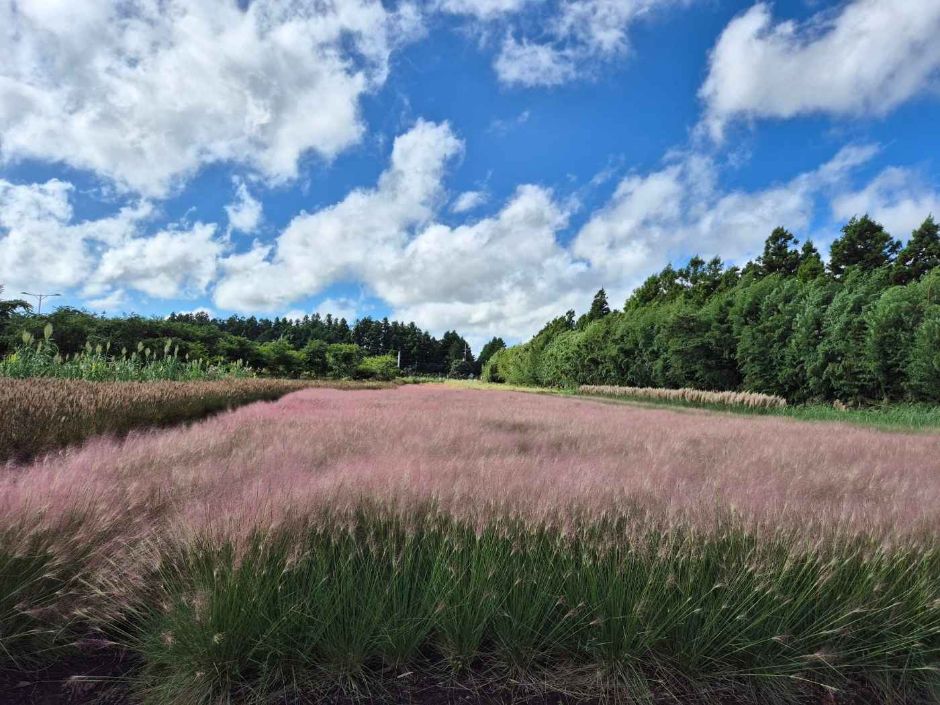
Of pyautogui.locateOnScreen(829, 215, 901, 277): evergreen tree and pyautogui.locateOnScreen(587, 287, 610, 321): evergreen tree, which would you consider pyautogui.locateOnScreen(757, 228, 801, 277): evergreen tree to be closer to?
pyautogui.locateOnScreen(829, 215, 901, 277): evergreen tree

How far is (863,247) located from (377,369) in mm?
34110

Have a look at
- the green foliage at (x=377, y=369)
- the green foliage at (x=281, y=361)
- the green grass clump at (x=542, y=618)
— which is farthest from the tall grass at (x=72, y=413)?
the green foliage at (x=377, y=369)

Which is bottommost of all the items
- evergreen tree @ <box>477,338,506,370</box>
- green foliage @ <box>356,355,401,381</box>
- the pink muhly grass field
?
the pink muhly grass field

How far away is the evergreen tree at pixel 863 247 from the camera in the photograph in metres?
25.5

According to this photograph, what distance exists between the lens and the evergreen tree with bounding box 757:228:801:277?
29.4 m

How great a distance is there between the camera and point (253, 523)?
158 cm

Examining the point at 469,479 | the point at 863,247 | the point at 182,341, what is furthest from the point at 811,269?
the point at 182,341

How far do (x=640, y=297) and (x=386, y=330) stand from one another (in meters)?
61.9

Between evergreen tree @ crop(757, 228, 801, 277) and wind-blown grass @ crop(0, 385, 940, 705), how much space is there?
33.5 metres

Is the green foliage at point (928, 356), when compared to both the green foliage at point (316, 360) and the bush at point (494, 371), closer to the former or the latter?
the green foliage at point (316, 360)

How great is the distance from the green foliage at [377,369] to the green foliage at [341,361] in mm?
822

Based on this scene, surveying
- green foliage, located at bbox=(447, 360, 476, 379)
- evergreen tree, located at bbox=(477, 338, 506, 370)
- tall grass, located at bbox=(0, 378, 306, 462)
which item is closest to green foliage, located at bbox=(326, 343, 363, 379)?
tall grass, located at bbox=(0, 378, 306, 462)

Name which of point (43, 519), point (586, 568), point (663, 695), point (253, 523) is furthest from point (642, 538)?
point (43, 519)

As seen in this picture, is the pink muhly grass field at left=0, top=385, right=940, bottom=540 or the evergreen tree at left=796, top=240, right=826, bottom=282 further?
the evergreen tree at left=796, top=240, right=826, bottom=282
